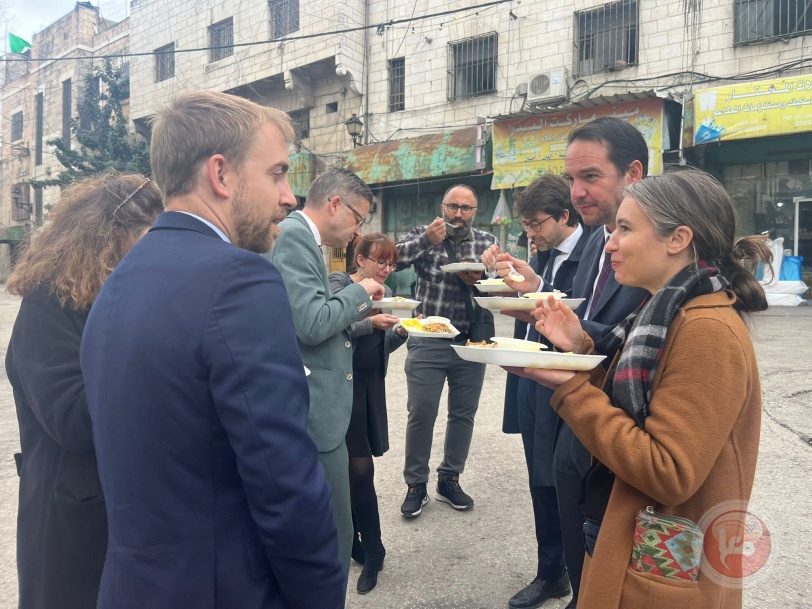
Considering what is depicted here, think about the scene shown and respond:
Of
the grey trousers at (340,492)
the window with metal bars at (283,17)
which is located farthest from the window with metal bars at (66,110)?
the grey trousers at (340,492)

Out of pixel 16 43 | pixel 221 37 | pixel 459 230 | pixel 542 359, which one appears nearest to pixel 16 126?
pixel 16 43

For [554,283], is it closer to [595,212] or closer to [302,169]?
[595,212]

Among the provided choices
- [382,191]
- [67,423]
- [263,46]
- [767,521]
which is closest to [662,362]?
[67,423]

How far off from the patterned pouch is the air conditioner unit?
1239cm

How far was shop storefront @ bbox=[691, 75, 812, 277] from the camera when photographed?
33.6 feet

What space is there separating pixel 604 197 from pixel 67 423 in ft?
7.14

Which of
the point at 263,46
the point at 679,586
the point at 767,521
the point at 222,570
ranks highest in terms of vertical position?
the point at 263,46

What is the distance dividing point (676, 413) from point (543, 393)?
124cm

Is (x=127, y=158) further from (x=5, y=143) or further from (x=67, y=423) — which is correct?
(x=67, y=423)

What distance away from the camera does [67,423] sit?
1.58 m

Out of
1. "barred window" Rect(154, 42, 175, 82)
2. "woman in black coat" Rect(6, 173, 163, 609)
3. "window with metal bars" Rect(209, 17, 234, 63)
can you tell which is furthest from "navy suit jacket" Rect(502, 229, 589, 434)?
"barred window" Rect(154, 42, 175, 82)

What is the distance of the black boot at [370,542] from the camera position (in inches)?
113

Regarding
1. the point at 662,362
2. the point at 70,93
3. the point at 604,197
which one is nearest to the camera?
the point at 662,362

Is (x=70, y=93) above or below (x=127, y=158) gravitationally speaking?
above
